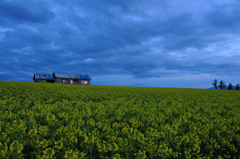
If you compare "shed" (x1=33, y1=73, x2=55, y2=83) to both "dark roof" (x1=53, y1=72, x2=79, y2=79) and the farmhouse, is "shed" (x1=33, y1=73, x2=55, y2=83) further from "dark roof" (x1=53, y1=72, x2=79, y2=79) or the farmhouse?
"dark roof" (x1=53, y1=72, x2=79, y2=79)

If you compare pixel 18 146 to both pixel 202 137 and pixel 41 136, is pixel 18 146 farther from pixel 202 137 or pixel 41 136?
pixel 202 137

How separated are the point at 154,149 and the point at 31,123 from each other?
4335mm

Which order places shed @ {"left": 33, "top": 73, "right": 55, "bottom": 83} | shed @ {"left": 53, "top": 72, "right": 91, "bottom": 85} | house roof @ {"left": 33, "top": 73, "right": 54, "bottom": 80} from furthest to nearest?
shed @ {"left": 53, "top": 72, "right": 91, "bottom": 85}
house roof @ {"left": 33, "top": 73, "right": 54, "bottom": 80}
shed @ {"left": 33, "top": 73, "right": 55, "bottom": 83}

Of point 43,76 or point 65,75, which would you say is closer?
point 43,76

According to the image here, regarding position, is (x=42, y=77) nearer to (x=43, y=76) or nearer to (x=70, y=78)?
(x=43, y=76)

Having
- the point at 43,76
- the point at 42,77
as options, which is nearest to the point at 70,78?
the point at 43,76

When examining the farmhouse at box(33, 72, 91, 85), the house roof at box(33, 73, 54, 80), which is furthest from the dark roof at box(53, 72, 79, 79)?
the house roof at box(33, 73, 54, 80)

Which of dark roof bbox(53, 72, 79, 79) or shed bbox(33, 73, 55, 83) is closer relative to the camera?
shed bbox(33, 73, 55, 83)

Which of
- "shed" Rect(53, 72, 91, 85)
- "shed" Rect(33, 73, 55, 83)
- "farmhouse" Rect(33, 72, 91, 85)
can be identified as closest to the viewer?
"shed" Rect(33, 73, 55, 83)

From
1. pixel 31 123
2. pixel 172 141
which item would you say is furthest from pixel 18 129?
pixel 172 141

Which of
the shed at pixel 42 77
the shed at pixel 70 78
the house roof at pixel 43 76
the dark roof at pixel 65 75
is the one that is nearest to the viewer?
the shed at pixel 42 77

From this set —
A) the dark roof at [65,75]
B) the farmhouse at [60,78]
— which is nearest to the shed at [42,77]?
the farmhouse at [60,78]

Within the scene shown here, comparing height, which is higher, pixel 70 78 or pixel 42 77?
pixel 42 77

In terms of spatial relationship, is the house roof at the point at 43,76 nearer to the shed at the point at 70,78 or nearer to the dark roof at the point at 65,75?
the shed at the point at 70,78
